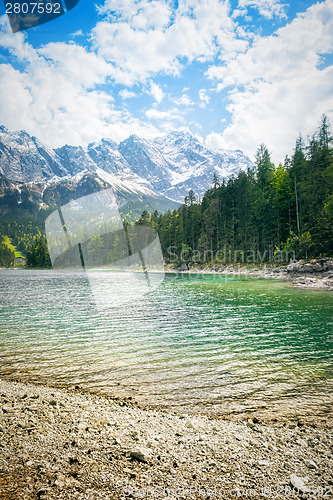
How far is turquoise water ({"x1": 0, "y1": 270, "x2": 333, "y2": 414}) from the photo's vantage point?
7.73 metres

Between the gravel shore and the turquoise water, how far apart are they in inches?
47.3

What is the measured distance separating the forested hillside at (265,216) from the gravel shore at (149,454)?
45164 mm

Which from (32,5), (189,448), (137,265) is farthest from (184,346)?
(137,265)

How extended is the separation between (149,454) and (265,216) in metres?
71.2

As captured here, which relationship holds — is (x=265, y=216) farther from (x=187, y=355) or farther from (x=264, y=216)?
(x=187, y=355)

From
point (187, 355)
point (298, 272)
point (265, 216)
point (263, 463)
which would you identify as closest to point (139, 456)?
point (263, 463)

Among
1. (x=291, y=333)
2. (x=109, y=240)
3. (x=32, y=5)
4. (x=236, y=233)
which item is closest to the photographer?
(x=32, y=5)

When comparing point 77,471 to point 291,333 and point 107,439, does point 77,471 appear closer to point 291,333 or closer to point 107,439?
point 107,439

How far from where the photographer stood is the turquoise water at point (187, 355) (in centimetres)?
773

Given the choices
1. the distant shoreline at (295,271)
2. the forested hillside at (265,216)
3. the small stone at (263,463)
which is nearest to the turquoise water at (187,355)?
the small stone at (263,463)

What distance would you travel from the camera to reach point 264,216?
2734 inches

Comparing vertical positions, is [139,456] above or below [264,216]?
below

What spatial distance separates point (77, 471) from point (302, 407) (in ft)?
19.8

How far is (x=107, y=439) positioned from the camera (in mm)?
5266
